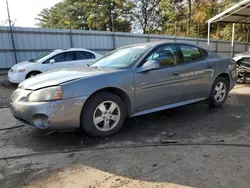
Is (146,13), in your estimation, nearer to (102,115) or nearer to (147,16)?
(147,16)

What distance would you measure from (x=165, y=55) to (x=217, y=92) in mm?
1744

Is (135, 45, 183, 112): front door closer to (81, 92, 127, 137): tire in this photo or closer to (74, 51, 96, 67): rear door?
(81, 92, 127, 137): tire

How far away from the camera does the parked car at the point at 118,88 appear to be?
3.04m

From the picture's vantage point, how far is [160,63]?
3.90 meters

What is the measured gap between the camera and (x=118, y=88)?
3.43 metres

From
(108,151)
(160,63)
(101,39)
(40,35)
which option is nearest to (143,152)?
(108,151)

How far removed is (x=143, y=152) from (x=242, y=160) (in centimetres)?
122

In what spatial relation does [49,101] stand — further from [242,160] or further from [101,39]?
[101,39]

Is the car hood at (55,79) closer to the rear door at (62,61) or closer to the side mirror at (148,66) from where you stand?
the side mirror at (148,66)

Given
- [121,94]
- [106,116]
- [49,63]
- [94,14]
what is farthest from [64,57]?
[94,14]

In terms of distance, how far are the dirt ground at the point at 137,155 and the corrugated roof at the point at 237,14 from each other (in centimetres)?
861

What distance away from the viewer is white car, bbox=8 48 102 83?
7824mm

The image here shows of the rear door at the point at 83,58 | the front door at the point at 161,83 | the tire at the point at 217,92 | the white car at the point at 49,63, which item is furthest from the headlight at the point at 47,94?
the rear door at the point at 83,58

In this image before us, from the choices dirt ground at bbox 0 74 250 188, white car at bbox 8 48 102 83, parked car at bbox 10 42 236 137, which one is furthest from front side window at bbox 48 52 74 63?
parked car at bbox 10 42 236 137
